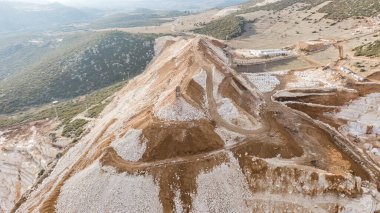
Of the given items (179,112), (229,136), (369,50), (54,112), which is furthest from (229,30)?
(229,136)

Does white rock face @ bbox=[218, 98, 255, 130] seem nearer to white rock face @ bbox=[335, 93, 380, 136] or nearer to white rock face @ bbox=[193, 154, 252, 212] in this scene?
white rock face @ bbox=[193, 154, 252, 212]

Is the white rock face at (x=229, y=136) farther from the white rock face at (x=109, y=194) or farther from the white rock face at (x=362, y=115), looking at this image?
the white rock face at (x=362, y=115)

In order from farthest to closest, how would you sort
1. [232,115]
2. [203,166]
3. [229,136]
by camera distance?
[232,115], [229,136], [203,166]

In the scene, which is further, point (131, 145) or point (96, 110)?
point (96, 110)

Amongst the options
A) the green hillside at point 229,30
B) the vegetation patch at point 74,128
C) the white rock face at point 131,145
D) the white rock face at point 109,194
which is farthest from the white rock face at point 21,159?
the green hillside at point 229,30

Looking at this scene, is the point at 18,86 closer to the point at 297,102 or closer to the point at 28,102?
the point at 28,102

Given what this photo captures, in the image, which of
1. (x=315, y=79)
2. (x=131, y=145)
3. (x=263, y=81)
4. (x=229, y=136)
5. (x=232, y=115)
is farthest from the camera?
(x=263, y=81)

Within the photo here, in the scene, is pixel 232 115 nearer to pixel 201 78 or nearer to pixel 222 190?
pixel 201 78
